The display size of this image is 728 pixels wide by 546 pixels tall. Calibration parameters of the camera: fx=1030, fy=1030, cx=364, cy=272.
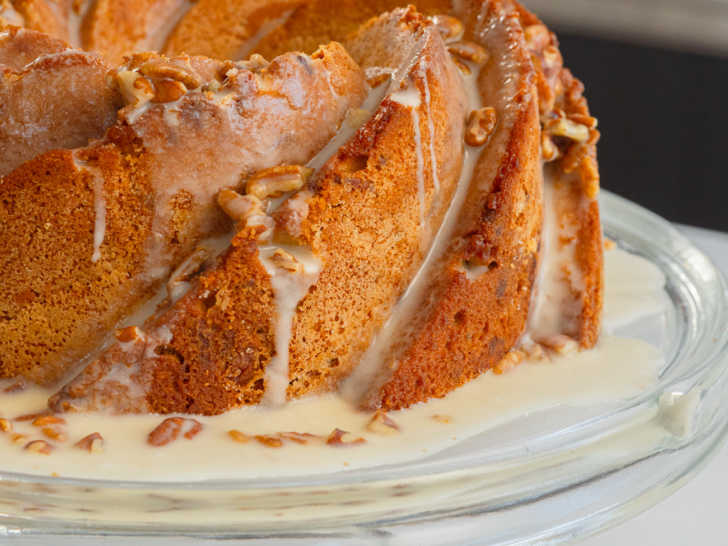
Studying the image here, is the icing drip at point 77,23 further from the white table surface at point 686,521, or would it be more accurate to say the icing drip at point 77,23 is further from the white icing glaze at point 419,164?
the white table surface at point 686,521

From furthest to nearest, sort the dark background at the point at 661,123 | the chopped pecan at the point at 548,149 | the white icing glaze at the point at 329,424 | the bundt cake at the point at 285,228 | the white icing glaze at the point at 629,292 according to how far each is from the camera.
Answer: the dark background at the point at 661,123 → the white icing glaze at the point at 629,292 → the chopped pecan at the point at 548,149 → the bundt cake at the point at 285,228 → the white icing glaze at the point at 329,424

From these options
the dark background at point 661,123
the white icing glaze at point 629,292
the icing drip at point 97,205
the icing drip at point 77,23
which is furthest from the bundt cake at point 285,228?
the dark background at point 661,123

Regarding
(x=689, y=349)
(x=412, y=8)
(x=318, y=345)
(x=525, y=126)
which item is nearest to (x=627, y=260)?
(x=689, y=349)

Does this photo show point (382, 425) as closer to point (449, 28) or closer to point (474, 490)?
point (474, 490)

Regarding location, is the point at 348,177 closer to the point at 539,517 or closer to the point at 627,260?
the point at 539,517

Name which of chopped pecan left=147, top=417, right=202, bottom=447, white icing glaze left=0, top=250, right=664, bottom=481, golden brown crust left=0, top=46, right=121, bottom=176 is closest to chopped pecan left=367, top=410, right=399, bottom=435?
white icing glaze left=0, top=250, right=664, bottom=481
